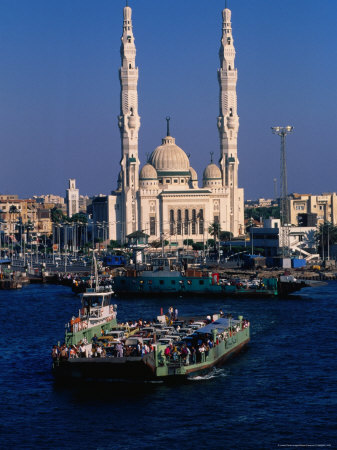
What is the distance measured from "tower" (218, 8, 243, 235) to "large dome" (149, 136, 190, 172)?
29.7ft

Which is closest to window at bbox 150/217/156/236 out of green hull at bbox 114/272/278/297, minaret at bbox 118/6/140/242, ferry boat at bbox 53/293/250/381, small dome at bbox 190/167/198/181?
minaret at bbox 118/6/140/242

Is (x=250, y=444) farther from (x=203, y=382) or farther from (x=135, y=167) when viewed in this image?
(x=135, y=167)

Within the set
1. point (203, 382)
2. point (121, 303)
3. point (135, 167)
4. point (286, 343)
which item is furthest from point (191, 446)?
point (135, 167)

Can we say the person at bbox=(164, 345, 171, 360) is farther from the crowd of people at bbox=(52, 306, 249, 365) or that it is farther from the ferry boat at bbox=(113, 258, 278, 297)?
the ferry boat at bbox=(113, 258, 278, 297)

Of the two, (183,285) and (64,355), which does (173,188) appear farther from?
(64,355)

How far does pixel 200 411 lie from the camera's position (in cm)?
4362

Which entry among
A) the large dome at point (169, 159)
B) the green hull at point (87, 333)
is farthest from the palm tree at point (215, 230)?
the green hull at point (87, 333)

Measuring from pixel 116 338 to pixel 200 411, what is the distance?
9.55 m

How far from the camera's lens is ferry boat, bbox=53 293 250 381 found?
4709 cm

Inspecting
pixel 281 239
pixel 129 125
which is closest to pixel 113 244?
pixel 129 125

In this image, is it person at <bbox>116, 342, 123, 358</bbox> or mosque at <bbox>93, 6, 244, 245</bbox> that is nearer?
person at <bbox>116, 342, 123, 358</bbox>

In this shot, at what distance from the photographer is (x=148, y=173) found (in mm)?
184125

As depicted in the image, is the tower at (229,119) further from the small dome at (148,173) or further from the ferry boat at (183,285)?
the ferry boat at (183,285)

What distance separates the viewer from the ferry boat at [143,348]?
155ft
